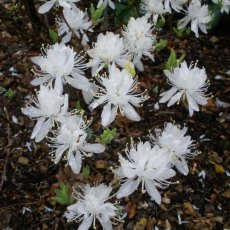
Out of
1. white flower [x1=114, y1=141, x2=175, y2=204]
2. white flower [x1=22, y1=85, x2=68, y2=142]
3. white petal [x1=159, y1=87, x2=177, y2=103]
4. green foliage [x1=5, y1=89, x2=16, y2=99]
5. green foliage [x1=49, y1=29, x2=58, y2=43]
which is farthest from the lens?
green foliage [x1=5, y1=89, x2=16, y2=99]

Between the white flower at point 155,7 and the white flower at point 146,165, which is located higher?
the white flower at point 155,7

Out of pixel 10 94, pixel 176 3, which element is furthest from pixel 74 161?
pixel 176 3

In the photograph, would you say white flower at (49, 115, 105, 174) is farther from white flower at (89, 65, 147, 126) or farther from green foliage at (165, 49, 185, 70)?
green foliage at (165, 49, 185, 70)

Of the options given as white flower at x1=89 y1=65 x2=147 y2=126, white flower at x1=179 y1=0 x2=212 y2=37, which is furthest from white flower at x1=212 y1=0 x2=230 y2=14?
white flower at x1=89 y1=65 x2=147 y2=126

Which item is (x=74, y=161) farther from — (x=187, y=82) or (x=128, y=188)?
(x=187, y=82)

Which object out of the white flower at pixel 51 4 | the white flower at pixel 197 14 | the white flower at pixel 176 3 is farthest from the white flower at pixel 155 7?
the white flower at pixel 51 4

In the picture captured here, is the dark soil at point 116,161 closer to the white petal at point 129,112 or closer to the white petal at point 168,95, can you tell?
the white petal at point 168,95
